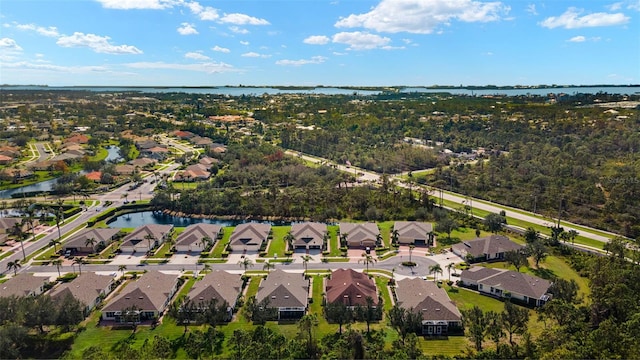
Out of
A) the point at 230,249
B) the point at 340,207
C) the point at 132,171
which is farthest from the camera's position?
the point at 132,171

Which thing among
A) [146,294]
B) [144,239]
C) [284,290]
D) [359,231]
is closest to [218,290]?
[284,290]

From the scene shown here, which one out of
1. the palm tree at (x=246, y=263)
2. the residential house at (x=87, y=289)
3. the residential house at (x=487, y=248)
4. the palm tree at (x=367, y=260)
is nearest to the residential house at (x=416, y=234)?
the residential house at (x=487, y=248)

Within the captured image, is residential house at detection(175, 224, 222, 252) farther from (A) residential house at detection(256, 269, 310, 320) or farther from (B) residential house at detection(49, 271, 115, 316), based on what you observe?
(A) residential house at detection(256, 269, 310, 320)

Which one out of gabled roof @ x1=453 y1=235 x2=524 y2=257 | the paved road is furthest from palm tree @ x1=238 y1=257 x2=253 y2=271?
the paved road

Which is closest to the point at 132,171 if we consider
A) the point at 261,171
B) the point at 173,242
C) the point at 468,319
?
the point at 261,171

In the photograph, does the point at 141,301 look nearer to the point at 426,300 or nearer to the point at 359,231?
the point at 426,300

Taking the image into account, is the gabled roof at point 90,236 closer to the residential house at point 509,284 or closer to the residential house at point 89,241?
the residential house at point 89,241

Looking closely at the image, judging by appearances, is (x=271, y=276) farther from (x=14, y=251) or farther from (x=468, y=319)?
(x=14, y=251)
